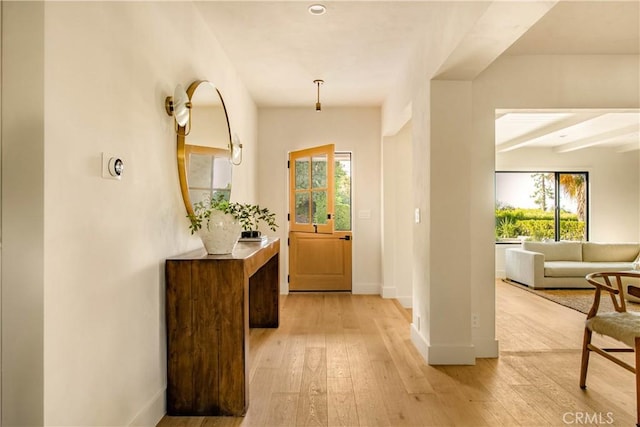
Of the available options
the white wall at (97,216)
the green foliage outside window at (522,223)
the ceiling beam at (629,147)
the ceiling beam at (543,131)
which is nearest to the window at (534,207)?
the green foliage outside window at (522,223)

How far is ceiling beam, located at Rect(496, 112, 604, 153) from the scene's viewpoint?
17.3 ft

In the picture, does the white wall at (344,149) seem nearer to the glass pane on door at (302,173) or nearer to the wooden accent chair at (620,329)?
the glass pane on door at (302,173)

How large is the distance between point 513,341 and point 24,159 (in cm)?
389

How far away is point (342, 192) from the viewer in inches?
A: 244

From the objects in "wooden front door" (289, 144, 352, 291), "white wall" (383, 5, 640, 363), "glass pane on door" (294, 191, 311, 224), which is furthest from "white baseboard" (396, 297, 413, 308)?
"white wall" (383, 5, 640, 363)

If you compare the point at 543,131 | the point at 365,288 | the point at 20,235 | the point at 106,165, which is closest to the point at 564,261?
the point at 543,131

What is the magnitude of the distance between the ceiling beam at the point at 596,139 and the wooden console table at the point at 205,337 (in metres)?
6.42

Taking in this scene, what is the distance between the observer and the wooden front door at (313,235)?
5746 mm

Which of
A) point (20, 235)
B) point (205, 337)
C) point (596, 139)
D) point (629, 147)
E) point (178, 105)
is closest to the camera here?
point (20, 235)

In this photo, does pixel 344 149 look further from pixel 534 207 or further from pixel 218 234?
pixel 534 207

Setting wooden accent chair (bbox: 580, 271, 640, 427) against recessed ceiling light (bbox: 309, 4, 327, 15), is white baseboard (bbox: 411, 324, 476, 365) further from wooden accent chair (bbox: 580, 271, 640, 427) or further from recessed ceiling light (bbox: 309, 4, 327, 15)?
recessed ceiling light (bbox: 309, 4, 327, 15)

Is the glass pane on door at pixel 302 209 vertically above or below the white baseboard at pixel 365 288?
above

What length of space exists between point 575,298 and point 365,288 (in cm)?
292

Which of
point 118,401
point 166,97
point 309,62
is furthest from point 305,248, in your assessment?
point 118,401
